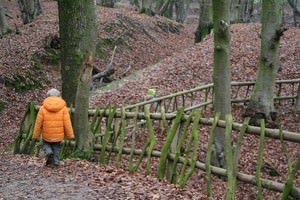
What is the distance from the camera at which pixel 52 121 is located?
7109 mm

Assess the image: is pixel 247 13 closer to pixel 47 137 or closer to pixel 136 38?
pixel 136 38

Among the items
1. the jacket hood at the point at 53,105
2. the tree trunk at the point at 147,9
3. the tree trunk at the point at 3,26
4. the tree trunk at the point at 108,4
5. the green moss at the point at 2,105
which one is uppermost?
the tree trunk at the point at 108,4

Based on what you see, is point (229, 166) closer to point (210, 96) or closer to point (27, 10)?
point (210, 96)

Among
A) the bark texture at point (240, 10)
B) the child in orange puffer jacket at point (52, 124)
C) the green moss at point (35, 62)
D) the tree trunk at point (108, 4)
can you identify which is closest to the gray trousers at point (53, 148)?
the child in orange puffer jacket at point (52, 124)

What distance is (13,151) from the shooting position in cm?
916

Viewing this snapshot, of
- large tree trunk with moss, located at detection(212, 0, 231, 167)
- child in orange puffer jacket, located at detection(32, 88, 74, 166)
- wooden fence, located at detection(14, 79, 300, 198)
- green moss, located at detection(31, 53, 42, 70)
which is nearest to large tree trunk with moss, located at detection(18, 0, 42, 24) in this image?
green moss, located at detection(31, 53, 42, 70)

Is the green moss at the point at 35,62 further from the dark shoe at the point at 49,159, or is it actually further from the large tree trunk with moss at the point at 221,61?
the large tree trunk with moss at the point at 221,61

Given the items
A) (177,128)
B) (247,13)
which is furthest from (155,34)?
(177,128)

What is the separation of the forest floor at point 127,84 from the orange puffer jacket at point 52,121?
0.60m

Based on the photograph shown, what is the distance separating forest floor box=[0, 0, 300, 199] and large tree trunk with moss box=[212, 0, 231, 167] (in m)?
0.86

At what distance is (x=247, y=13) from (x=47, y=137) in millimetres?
26845

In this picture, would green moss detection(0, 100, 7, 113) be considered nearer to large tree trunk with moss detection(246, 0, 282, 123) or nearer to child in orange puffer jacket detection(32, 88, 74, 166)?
child in orange puffer jacket detection(32, 88, 74, 166)

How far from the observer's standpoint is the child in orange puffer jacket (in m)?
7.09

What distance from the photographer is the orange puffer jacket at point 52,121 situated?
23.2 feet
